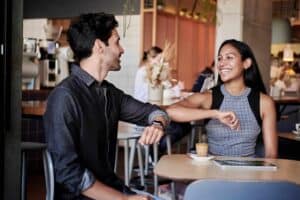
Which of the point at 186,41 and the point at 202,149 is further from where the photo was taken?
the point at 186,41

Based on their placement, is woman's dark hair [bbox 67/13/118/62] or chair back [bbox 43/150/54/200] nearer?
chair back [bbox 43/150/54/200]

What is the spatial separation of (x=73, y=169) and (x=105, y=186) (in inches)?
5.9

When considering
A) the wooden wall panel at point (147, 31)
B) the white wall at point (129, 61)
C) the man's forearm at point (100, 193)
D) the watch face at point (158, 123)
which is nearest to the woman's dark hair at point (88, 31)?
the watch face at point (158, 123)

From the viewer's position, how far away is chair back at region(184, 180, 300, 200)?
5.44 feet

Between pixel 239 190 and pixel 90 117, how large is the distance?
64 cm

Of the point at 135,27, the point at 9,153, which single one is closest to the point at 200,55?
the point at 135,27

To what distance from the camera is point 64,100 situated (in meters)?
1.86

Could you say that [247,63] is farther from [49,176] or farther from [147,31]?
[147,31]

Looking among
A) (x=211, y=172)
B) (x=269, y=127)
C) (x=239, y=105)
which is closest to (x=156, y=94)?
(x=239, y=105)

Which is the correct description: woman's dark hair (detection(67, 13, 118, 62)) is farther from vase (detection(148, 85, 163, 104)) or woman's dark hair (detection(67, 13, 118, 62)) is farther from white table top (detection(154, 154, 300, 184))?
vase (detection(148, 85, 163, 104))

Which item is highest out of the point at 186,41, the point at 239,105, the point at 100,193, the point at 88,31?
the point at 186,41

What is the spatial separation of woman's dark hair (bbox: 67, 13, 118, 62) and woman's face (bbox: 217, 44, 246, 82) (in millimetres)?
1056

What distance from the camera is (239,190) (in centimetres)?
166

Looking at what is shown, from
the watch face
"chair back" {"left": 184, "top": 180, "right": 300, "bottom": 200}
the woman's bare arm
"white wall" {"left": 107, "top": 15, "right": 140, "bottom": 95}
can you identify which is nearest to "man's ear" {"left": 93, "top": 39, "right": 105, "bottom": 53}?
the watch face
